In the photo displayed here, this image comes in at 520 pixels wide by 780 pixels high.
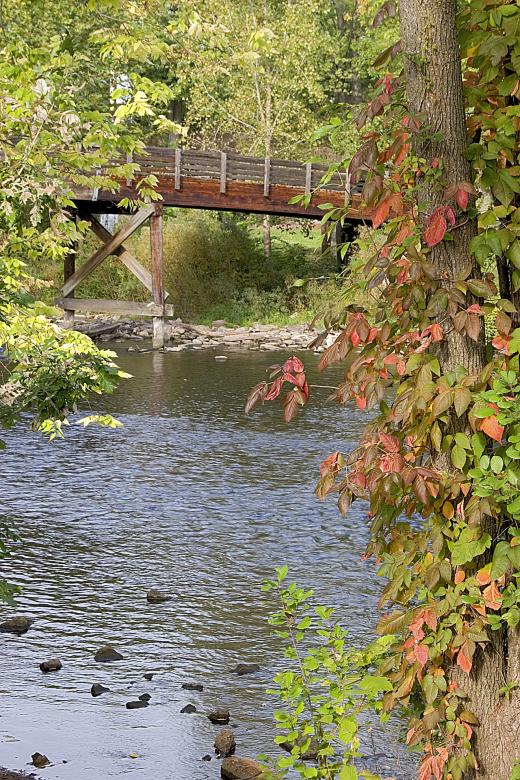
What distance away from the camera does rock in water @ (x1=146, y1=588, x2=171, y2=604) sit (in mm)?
7438

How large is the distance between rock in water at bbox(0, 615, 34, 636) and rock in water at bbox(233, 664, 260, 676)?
141 centimetres

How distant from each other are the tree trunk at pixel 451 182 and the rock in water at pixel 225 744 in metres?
2.29

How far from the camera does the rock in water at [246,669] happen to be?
6.21 m

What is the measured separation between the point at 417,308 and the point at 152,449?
974cm

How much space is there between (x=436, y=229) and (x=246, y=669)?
3843 mm

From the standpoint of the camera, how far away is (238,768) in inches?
193

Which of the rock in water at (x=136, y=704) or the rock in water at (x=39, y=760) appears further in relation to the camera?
the rock in water at (x=136, y=704)

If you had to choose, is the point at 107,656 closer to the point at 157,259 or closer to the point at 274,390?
the point at 274,390

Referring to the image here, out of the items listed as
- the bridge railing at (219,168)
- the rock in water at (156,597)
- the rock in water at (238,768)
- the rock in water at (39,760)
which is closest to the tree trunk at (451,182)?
the rock in water at (238,768)

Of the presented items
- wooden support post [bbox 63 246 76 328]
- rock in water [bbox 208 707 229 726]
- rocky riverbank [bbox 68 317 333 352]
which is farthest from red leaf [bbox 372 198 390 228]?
wooden support post [bbox 63 246 76 328]

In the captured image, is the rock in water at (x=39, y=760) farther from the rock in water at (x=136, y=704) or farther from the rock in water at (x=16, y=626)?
the rock in water at (x=16, y=626)

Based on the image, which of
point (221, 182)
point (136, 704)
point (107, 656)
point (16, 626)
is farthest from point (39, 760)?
point (221, 182)

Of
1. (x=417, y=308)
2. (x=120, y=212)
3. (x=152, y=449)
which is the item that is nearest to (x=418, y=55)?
(x=417, y=308)

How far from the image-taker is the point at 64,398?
4578mm
